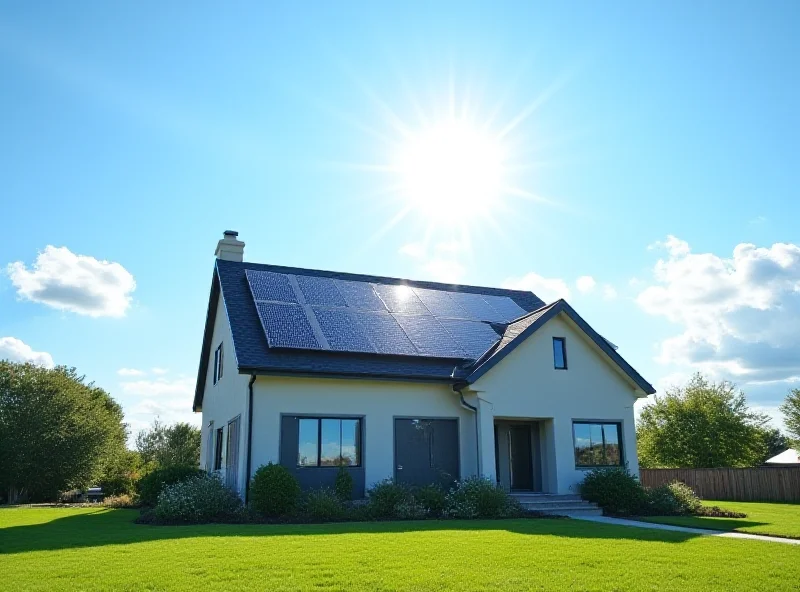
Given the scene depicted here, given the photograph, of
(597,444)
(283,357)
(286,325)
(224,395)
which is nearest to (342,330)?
(286,325)

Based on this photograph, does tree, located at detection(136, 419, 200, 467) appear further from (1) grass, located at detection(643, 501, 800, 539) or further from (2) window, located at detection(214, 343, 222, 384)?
(1) grass, located at detection(643, 501, 800, 539)

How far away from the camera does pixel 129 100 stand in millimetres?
15227

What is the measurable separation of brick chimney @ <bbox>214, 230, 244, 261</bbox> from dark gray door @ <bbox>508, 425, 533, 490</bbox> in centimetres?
1169

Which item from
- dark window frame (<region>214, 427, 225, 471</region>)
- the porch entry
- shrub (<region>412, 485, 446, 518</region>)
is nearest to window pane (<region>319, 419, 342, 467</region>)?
shrub (<region>412, 485, 446, 518</region>)

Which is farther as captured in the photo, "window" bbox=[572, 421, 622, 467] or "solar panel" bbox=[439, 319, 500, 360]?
"solar panel" bbox=[439, 319, 500, 360]

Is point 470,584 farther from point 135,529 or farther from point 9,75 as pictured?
point 9,75

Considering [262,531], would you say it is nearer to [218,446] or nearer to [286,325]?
[286,325]

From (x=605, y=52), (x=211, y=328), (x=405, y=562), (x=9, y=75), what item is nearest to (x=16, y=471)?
(x=211, y=328)

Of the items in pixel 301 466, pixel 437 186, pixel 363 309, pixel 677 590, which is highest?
pixel 437 186

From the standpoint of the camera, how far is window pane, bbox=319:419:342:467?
58.7ft

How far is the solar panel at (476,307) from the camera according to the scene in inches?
944

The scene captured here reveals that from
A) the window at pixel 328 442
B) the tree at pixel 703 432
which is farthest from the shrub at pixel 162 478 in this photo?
the tree at pixel 703 432

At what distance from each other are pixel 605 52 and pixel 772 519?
12350 millimetres

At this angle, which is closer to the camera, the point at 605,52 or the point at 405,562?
the point at 405,562
